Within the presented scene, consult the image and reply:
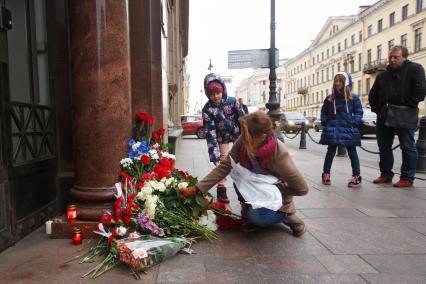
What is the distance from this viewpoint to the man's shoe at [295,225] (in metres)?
3.38

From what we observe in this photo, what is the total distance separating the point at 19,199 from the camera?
336cm

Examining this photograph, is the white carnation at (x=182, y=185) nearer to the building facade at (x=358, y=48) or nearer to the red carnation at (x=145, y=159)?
the red carnation at (x=145, y=159)

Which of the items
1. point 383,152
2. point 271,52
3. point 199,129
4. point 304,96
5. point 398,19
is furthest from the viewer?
point 304,96

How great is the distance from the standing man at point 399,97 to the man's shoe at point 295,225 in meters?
2.80

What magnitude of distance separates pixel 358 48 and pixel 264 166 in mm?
58731

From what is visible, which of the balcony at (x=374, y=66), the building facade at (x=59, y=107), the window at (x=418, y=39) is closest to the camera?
the building facade at (x=59, y=107)

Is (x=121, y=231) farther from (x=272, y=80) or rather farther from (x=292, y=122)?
(x=292, y=122)

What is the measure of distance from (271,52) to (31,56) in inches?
328

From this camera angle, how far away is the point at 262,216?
3.23 m

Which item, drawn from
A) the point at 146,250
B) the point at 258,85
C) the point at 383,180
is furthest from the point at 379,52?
the point at 258,85

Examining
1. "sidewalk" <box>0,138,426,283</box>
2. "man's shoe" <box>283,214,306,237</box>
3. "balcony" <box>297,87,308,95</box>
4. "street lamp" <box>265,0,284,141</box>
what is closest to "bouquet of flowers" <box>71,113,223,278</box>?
"sidewalk" <box>0,138,426,283</box>

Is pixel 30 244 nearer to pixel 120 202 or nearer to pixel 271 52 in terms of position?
pixel 120 202

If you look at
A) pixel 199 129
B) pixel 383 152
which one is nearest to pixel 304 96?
pixel 199 129

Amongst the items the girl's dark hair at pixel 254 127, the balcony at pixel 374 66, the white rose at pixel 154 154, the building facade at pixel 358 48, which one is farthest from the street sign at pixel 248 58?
the balcony at pixel 374 66
